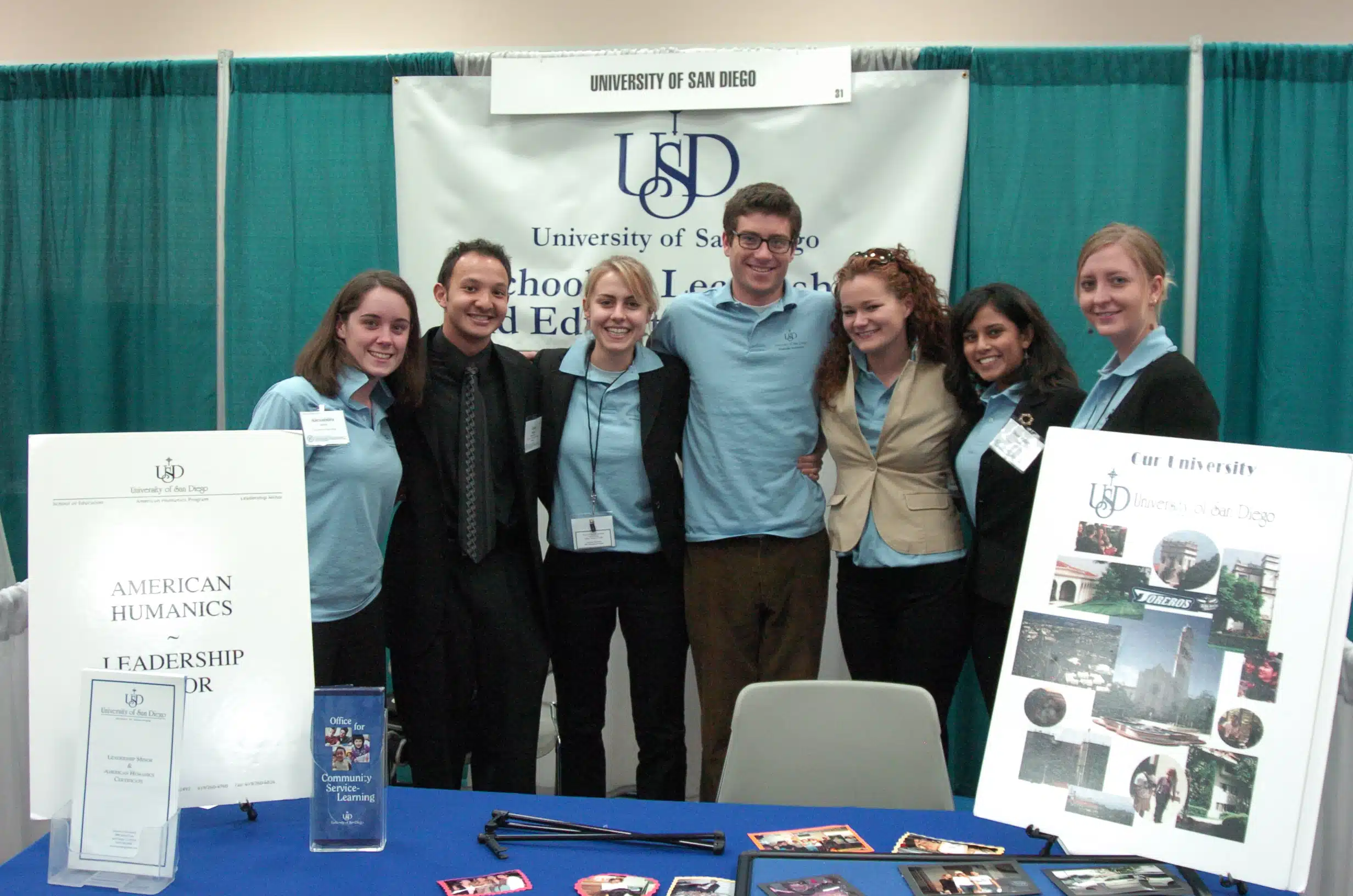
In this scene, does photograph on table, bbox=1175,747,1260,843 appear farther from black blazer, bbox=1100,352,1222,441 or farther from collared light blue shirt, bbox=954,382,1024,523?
collared light blue shirt, bbox=954,382,1024,523

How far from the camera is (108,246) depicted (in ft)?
11.5

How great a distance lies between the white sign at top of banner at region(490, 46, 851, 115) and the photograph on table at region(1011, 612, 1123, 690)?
2.31 meters

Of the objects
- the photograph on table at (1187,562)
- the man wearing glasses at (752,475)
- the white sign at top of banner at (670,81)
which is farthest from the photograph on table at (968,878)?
the white sign at top of banner at (670,81)

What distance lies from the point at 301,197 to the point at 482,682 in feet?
6.36

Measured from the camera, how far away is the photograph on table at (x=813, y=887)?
1282 mm

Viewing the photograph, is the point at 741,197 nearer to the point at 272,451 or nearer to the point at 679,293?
the point at 679,293

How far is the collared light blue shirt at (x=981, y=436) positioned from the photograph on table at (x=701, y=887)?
4.48ft

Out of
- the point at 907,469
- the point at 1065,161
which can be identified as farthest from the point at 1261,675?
the point at 1065,161

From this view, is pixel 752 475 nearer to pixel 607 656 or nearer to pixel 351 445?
pixel 607 656

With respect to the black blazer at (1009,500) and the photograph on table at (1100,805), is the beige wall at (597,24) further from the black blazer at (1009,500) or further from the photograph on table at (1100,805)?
the photograph on table at (1100,805)

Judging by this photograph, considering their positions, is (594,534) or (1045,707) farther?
(594,534)

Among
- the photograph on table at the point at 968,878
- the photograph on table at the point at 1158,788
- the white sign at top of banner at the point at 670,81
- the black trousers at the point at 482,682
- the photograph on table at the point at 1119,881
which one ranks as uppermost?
the white sign at top of banner at the point at 670,81

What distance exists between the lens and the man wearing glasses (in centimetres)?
263

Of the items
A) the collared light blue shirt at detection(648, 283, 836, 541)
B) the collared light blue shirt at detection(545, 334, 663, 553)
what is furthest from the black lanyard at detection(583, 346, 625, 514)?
the collared light blue shirt at detection(648, 283, 836, 541)
